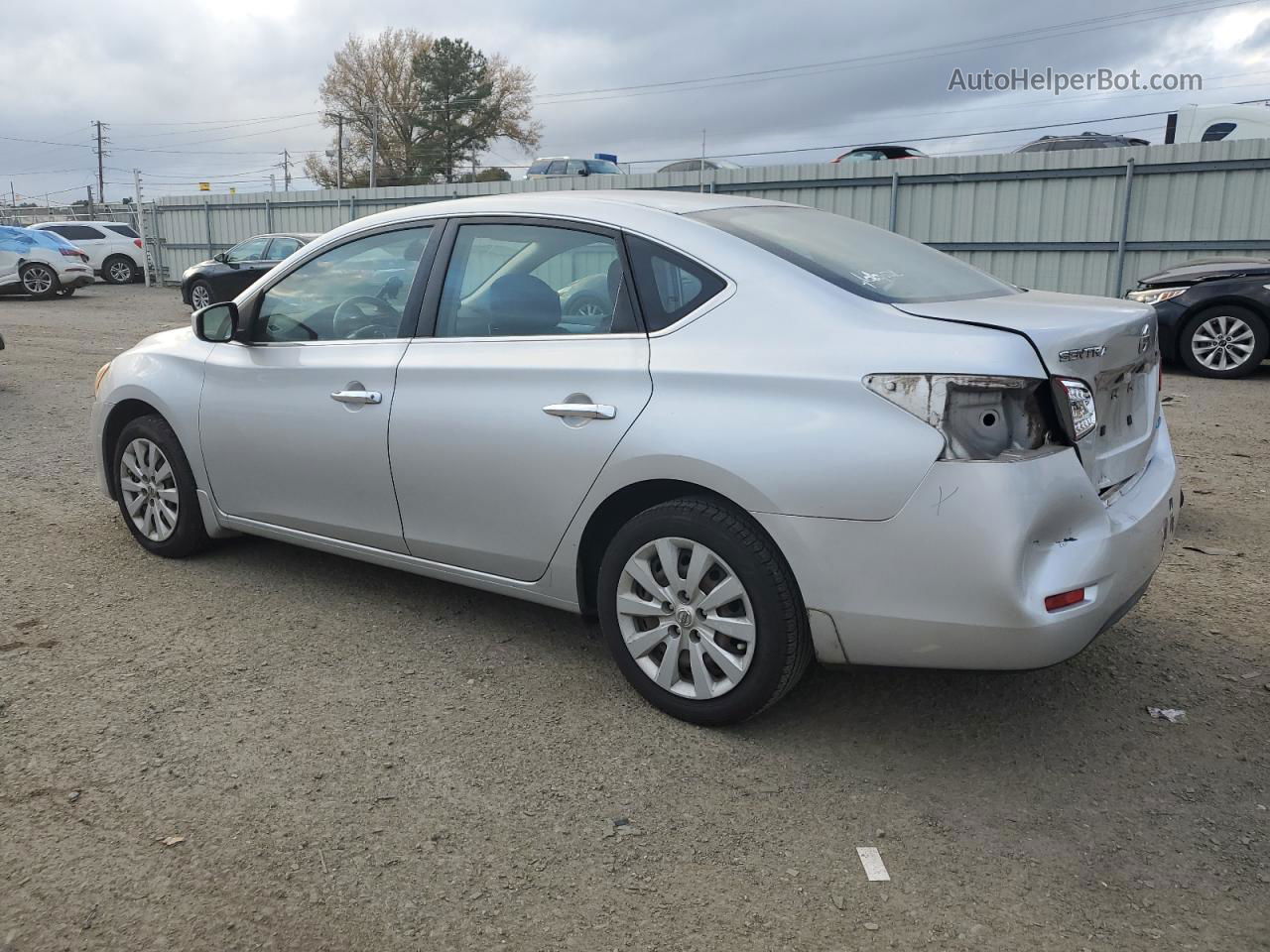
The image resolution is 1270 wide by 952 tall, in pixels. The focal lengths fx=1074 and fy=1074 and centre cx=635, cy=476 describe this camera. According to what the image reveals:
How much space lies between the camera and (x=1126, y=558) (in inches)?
119

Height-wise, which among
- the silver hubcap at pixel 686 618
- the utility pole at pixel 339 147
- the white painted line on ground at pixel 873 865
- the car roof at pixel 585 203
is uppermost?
the utility pole at pixel 339 147

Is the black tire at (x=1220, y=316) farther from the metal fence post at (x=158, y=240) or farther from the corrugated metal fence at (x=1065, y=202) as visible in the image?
the metal fence post at (x=158, y=240)

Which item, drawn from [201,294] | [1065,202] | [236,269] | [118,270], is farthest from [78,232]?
[1065,202]

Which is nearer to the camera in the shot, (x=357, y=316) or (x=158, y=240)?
(x=357, y=316)

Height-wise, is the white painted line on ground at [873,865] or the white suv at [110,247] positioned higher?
the white suv at [110,247]

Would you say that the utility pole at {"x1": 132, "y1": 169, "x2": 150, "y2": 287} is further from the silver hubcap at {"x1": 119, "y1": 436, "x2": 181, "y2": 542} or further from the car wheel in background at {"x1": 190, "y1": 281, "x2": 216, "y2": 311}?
the silver hubcap at {"x1": 119, "y1": 436, "x2": 181, "y2": 542}

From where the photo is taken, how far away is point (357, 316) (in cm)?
417

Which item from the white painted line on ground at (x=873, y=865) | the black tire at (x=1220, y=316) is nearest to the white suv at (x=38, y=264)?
the black tire at (x=1220, y=316)

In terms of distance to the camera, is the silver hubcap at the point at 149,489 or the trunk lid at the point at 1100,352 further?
the silver hubcap at the point at 149,489

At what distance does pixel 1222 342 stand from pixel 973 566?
9.66 metres

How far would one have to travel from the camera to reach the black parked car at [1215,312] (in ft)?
34.6

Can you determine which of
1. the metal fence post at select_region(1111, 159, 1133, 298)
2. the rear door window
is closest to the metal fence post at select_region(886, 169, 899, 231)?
the metal fence post at select_region(1111, 159, 1133, 298)

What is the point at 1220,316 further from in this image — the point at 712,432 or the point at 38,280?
the point at 38,280

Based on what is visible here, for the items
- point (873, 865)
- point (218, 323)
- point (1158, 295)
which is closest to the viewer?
point (873, 865)
